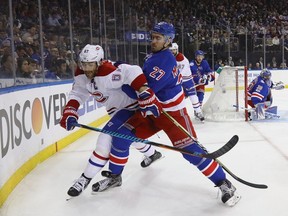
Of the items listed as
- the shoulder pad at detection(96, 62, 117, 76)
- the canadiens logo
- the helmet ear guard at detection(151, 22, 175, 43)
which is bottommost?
the canadiens logo

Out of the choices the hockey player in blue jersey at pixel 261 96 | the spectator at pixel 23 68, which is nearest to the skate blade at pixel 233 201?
the spectator at pixel 23 68

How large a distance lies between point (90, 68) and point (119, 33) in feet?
18.4

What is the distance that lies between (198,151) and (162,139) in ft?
7.03

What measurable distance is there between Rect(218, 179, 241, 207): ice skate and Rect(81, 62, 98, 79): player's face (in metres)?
0.99

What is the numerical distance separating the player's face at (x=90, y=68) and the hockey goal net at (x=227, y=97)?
358 cm

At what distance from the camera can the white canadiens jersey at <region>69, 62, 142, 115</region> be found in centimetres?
243

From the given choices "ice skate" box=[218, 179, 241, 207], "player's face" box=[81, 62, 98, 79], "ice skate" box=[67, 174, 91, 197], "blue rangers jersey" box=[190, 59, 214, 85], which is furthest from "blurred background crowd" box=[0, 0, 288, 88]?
"ice skate" box=[218, 179, 241, 207]

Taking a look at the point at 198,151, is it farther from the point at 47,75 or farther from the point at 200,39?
the point at 200,39

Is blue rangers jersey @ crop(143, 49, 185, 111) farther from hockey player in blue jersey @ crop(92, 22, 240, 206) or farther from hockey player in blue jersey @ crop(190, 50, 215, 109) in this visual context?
hockey player in blue jersey @ crop(190, 50, 215, 109)

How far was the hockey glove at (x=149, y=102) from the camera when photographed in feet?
7.52

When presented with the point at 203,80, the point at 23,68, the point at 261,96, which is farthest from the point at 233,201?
the point at 203,80

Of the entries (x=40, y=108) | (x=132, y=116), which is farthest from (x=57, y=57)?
(x=132, y=116)

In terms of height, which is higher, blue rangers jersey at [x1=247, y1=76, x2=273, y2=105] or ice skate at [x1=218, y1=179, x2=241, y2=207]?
blue rangers jersey at [x1=247, y1=76, x2=273, y2=105]

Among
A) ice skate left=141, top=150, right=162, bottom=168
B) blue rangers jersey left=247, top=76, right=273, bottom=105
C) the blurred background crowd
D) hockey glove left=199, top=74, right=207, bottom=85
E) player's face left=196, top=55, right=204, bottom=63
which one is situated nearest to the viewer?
ice skate left=141, top=150, right=162, bottom=168
